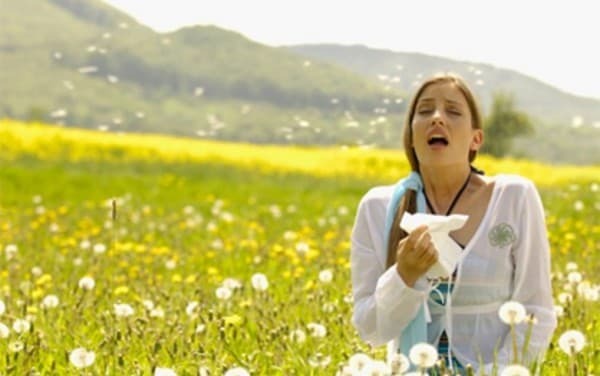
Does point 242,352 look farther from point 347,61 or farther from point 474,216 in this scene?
point 347,61

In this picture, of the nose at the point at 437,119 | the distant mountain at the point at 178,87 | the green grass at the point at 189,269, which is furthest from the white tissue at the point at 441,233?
the distant mountain at the point at 178,87

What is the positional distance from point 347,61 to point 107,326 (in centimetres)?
289

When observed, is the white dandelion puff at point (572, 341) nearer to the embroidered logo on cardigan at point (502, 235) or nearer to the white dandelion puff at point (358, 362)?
the white dandelion puff at point (358, 362)

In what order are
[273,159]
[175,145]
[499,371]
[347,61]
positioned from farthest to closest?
[175,145], [273,159], [347,61], [499,371]

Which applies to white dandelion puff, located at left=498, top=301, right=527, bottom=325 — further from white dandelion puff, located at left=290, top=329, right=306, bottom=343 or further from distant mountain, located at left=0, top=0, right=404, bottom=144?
distant mountain, located at left=0, top=0, right=404, bottom=144

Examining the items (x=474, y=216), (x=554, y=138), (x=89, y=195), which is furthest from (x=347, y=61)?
(x=554, y=138)

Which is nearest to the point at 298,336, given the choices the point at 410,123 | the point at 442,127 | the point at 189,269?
the point at 410,123

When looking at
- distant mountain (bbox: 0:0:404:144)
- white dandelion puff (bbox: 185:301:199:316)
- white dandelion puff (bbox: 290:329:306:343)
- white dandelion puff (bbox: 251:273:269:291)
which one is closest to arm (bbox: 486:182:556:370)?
white dandelion puff (bbox: 290:329:306:343)

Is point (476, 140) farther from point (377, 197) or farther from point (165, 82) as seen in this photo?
point (165, 82)

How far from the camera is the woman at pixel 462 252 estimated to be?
3.41m

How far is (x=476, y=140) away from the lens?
3576 mm

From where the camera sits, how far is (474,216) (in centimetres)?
352

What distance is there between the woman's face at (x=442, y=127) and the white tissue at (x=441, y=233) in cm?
23

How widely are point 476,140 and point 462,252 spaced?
0.37 m
